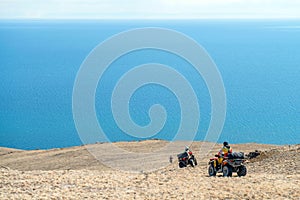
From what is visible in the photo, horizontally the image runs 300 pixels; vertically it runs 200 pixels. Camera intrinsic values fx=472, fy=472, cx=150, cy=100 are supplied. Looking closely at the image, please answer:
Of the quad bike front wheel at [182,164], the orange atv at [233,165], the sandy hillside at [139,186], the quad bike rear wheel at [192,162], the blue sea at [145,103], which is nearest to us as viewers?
the sandy hillside at [139,186]

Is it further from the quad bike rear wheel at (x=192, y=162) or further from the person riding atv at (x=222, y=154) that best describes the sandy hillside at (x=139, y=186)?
the quad bike rear wheel at (x=192, y=162)

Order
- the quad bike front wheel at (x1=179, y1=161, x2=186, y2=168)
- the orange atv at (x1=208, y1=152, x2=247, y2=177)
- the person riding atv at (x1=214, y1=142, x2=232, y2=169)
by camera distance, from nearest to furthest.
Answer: the orange atv at (x1=208, y1=152, x2=247, y2=177) < the person riding atv at (x1=214, y1=142, x2=232, y2=169) < the quad bike front wheel at (x1=179, y1=161, x2=186, y2=168)

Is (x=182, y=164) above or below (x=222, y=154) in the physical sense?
above

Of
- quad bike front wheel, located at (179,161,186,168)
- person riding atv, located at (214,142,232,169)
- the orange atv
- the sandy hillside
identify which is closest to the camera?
the sandy hillside

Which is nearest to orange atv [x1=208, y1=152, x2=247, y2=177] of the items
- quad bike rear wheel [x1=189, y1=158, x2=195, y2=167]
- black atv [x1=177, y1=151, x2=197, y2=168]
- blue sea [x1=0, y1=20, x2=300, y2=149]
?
quad bike rear wheel [x1=189, y1=158, x2=195, y2=167]

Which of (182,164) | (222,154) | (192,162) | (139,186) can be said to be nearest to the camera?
(139,186)

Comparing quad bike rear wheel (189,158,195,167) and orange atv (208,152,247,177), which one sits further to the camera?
quad bike rear wheel (189,158,195,167)

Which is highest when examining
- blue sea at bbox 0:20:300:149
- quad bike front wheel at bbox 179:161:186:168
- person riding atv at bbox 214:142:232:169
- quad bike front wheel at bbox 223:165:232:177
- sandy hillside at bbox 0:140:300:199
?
blue sea at bbox 0:20:300:149

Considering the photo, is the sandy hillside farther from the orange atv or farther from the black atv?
the black atv

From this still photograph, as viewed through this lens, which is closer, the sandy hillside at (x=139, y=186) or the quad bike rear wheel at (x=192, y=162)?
the sandy hillside at (x=139, y=186)

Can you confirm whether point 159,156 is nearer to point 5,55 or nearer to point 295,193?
point 295,193

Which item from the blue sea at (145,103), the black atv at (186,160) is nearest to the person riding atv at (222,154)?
the black atv at (186,160)

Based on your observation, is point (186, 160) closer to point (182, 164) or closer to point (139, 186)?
point (182, 164)

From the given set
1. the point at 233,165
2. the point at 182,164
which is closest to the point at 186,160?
the point at 182,164
